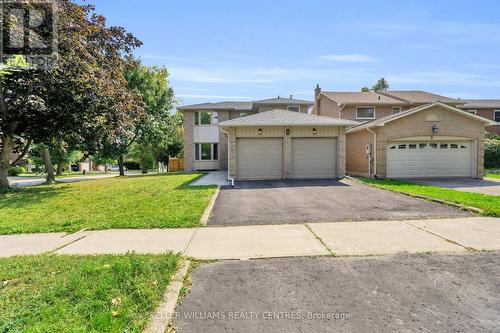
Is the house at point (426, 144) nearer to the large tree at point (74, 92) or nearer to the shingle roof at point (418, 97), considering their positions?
the shingle roof at point (418, 97)

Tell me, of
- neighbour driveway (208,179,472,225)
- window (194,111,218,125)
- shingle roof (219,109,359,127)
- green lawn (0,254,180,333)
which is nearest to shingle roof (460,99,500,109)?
shingle roof (219,109,359,127)

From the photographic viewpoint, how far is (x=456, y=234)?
572cm

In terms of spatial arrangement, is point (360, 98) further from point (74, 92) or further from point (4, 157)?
point (4, 157)

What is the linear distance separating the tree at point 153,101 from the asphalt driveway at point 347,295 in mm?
23118

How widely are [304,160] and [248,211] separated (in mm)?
8931

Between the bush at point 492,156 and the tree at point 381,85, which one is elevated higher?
the tree at point 381,85

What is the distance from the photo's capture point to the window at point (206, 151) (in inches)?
1014

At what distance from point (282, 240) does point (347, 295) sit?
2.17 meters

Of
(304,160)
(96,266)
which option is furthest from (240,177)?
(96,266)

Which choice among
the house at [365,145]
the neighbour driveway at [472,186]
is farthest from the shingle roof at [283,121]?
the neighbour driveway at [472,186]

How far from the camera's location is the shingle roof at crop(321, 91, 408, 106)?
26516 mm

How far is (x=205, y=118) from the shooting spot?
2600 cm

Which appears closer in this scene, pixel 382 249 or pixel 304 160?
pixel 382 249

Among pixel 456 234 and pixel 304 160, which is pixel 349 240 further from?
pixel 304 160
